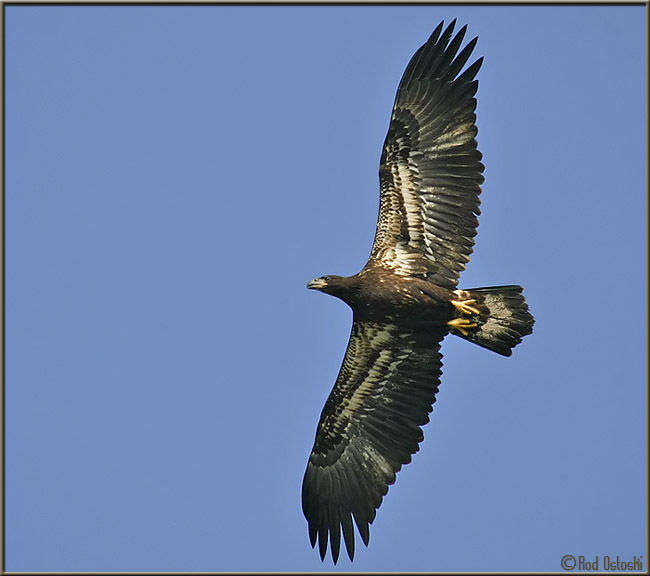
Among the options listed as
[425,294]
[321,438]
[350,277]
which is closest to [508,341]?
[425,294]

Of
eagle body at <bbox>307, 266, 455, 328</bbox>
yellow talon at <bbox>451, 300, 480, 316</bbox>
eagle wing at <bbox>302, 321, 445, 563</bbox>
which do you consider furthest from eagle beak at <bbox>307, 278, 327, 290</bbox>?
yellow talon at <bbox>451, 300, 480, 316</bbox>

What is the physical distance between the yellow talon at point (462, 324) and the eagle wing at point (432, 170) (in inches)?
21.0

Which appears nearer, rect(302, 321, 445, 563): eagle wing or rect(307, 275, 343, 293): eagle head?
rect(307, 275, 343, 293): eagle head

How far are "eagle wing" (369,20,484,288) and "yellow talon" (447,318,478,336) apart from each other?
21.0 inches

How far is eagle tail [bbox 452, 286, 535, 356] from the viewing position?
592 inches

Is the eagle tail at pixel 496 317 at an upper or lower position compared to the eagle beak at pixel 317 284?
lower

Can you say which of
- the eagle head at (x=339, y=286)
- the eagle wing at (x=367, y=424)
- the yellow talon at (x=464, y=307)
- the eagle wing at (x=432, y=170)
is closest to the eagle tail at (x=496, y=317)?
the yellow talon at (x=464, y=307)

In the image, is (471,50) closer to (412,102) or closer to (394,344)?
(412,102)

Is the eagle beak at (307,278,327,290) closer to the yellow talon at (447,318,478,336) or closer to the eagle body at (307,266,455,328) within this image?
the eagle body at (307,266,455,328)

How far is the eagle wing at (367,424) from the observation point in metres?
15.7

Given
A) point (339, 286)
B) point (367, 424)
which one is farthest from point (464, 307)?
point (367, 424)

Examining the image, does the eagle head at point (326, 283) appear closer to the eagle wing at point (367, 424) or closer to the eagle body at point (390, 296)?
the eagle body at point (390, 296)

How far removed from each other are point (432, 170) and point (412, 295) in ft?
6.45

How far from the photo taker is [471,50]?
606 inches
